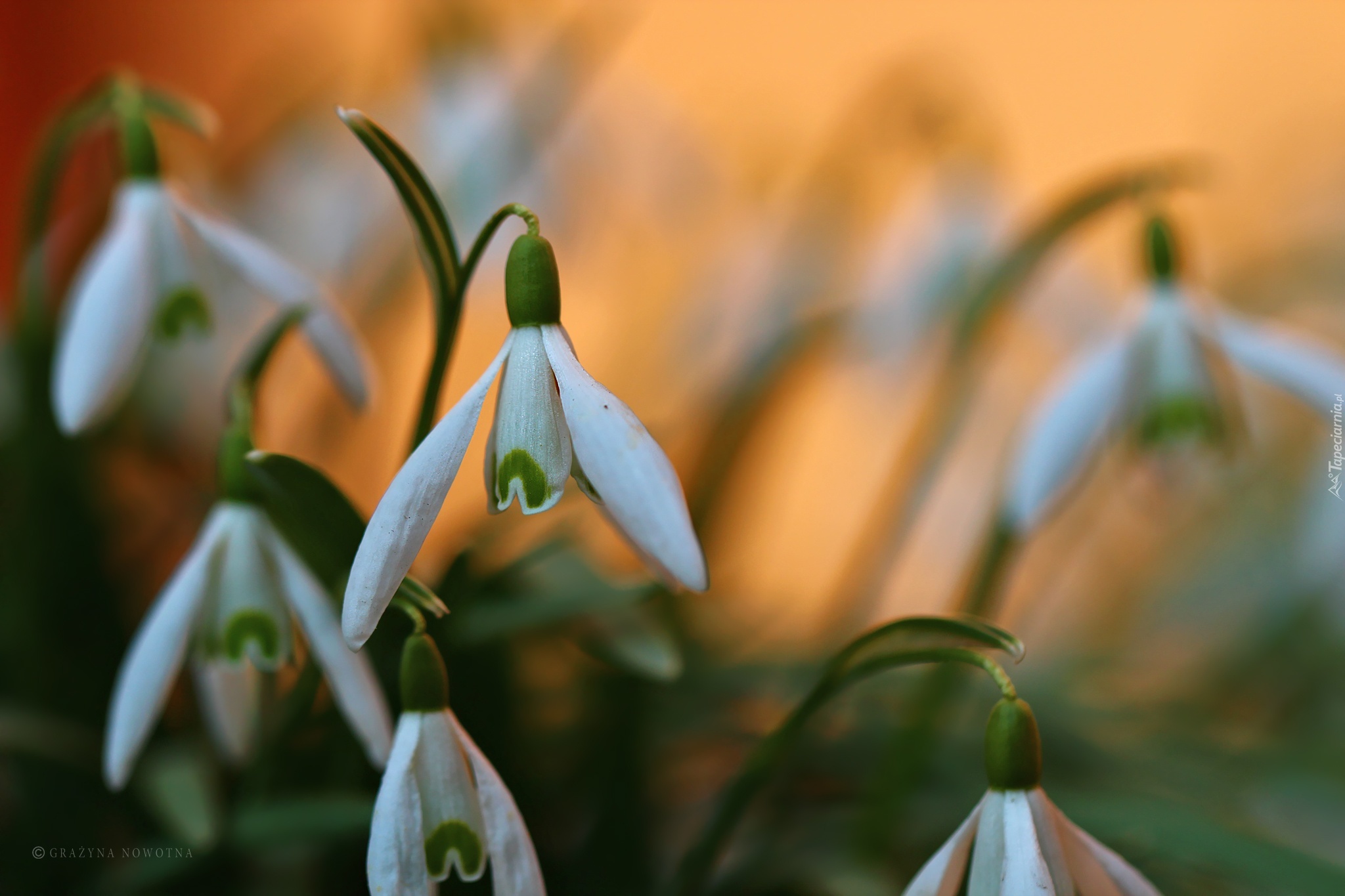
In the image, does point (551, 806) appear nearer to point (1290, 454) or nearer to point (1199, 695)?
point (1199, 695)

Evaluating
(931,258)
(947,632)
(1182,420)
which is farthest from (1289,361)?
(931,258)

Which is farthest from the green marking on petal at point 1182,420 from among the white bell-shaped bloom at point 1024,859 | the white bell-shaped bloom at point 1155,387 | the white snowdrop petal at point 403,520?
the white snowdrop petal at point 403,520

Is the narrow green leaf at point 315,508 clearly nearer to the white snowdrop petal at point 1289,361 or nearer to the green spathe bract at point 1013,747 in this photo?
the green spathe bract at point 1013,747

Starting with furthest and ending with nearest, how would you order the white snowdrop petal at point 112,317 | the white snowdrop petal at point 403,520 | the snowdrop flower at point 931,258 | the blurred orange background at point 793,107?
1. the blurred orange background at point 793,107
2. the snowdrop flower at point 931,258
3. the white snowdrop petal at point 112,317
4. the white snowdrop petal at point 403,520

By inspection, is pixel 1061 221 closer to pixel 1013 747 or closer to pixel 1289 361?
pixel 1289 361

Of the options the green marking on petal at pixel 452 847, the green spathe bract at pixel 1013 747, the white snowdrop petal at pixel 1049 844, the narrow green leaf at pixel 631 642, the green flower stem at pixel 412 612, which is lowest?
the green marking on petal at pixel 452 847

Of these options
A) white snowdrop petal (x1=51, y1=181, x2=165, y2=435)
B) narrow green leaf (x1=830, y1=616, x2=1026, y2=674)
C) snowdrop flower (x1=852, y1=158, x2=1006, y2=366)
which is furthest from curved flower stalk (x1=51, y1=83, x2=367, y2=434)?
snowdrop flower (x1=852, y1=158, x2=1006, y2=366)
